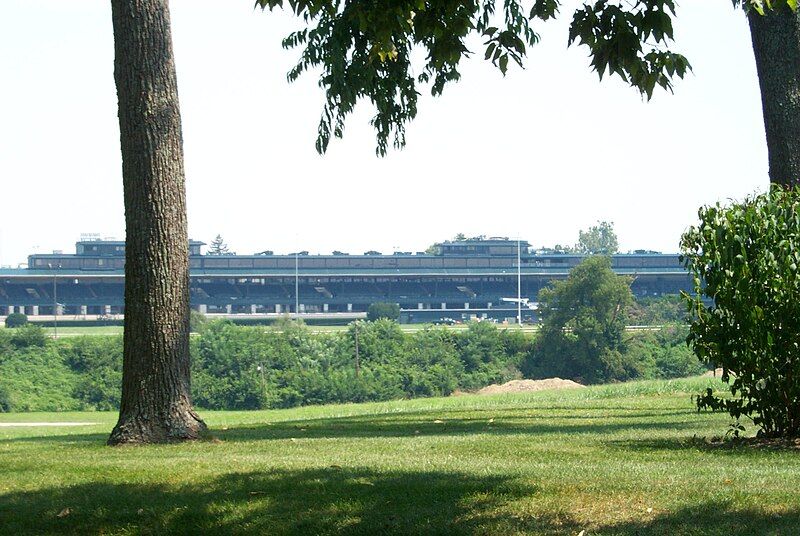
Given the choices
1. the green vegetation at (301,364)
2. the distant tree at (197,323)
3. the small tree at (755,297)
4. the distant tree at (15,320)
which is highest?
the small tree at (755,297)

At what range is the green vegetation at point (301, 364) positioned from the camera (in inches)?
2263

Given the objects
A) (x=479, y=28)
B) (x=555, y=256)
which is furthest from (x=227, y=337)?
(x=555, y=256)

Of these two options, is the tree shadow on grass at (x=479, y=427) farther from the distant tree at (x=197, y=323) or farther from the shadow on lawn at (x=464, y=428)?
the distant tree at (x=197, y=323)

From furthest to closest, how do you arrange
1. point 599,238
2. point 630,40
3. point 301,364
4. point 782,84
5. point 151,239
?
1. point 599,238
2. point 301,364
3. point 782,84
4. point 151,239
5. point 630,40

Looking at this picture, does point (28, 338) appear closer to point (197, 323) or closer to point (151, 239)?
point (197, 323)

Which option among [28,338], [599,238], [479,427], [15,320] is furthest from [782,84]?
[599,238]

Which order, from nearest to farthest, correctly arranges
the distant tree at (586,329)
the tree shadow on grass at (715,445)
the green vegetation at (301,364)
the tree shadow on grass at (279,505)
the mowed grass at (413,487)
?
the mowed grass at (413,487)
the tree shadow on grass at (279,505)
the tree shadow on grass at (715,445)
the green vegetation at (301,364)
the distant tree at (586,329)

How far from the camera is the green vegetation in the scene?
57.5 meters

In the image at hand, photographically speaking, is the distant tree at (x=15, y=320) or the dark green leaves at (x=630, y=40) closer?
the dark green leaves at (x=630, y=40)

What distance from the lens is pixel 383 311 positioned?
104m

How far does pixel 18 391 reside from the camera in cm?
5709

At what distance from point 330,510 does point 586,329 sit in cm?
5822

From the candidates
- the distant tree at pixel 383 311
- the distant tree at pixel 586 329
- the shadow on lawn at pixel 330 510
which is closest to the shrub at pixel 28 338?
the distant tree at pixel 586 329

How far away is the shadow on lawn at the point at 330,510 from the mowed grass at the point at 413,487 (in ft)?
0.04
